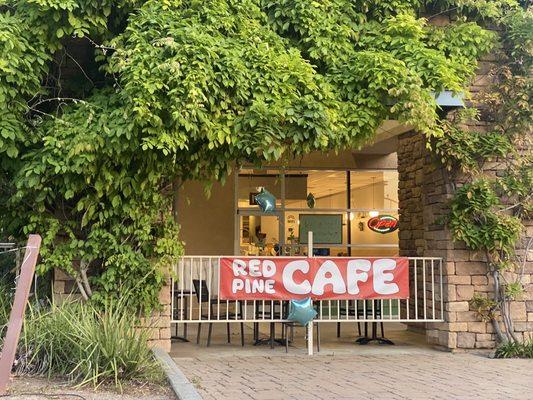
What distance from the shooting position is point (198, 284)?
916cm

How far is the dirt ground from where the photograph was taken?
5.30 m

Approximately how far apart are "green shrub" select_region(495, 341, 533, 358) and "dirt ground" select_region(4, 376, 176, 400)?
15.7 ft

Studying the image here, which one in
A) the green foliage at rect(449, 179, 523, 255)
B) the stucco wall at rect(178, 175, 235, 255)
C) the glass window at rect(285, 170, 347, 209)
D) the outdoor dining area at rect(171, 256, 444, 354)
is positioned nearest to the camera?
the green foliage at rect(449, 179, 523, 255)

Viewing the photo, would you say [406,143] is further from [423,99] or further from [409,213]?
[423,99]

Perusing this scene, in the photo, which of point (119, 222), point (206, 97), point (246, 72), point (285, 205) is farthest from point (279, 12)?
point (285, 205)

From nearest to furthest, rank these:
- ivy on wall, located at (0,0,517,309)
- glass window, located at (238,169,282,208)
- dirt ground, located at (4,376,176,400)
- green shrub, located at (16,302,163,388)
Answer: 1. dirt ground, located at (4,376,176,400)
2. green shrub, located at (16,302,163,388)
3. ivy on wall, located at (0,0,517,309)
4. glass window, located at (238,169,282,208)

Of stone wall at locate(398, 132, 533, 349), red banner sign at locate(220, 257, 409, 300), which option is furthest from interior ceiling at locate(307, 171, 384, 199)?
red banner sign at locate(220, 257, 409, 300)

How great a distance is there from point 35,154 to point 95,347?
251 centimetres

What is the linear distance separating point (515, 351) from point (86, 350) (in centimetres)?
573

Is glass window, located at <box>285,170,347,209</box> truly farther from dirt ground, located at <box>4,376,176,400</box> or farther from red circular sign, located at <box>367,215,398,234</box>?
dirt ground, located at <box>4,376,176,400</box>

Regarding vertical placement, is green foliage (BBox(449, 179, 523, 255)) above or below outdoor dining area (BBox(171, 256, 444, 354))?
above

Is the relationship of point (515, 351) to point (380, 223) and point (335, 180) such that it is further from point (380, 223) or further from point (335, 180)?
point (335, 180)

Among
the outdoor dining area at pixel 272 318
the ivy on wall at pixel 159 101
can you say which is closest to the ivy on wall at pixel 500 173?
the ivy on wall at pixel 159 101

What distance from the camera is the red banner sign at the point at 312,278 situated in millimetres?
8336
